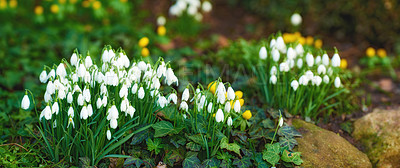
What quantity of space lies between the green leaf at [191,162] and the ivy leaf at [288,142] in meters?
0.72

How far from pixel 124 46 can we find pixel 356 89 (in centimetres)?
304

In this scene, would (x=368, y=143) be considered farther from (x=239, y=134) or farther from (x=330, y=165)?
(x=239, y=134)

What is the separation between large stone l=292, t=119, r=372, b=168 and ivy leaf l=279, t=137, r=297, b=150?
85 millimetres

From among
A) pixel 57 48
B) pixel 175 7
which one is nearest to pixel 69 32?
pixel 57 48

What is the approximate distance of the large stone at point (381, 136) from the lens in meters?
3.26

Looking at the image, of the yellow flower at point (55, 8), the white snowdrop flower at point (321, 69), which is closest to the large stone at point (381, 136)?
the white snowdrop flower at point (321, 69)

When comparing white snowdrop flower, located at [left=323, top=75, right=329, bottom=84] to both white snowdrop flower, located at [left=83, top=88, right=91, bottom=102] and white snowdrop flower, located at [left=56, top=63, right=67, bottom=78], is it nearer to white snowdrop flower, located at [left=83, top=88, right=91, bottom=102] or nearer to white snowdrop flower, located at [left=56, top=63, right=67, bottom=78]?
white snowdrop flower, located at [left=83, top=88, right=91, bottom=102]

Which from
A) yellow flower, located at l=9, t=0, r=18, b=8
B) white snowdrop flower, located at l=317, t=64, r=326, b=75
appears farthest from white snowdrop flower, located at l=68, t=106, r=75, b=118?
yellow flower, located at l=9, t=0, r=18, b=8

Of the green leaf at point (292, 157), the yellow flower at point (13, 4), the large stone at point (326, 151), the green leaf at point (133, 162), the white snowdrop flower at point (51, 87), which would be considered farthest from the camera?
the yellow flower at point (13, 4)

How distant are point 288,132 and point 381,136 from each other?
3.24ft

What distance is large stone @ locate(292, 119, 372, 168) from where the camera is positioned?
9.61ft

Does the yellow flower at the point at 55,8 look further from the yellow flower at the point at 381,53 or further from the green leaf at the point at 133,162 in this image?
the yellow flower at the point at 381,53

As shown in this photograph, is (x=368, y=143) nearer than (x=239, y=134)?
No

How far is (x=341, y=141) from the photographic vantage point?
3.13 meters
